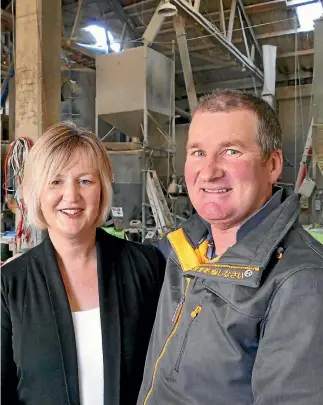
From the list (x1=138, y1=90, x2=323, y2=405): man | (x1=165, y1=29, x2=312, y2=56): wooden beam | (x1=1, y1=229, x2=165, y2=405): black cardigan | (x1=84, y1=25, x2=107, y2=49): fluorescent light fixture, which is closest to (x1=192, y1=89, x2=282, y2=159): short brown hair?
(x1=138, y1=90, x2=323, y2=405): man

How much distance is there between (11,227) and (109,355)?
4.38 meters

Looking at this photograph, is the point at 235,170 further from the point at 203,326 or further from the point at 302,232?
the point at 203,326

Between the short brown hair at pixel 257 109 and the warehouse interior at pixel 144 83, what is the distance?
1.53 m

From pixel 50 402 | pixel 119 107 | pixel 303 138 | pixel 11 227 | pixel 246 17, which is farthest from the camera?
pixel 303 138

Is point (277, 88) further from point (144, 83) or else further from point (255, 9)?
point (144, 83)

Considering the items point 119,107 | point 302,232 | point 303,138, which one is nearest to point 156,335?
point 302,232

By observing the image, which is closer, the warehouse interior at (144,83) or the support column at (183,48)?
the warehouse interior at (144,83)

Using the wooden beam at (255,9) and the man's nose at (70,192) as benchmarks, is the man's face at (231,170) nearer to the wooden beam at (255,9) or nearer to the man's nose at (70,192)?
the man's nose at (70,192)

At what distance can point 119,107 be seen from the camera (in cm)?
595

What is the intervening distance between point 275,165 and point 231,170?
155 mm

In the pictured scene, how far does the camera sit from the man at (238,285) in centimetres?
81

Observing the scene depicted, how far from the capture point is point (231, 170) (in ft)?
3.58

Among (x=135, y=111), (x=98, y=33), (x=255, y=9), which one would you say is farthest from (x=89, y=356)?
(x=98, y=33)

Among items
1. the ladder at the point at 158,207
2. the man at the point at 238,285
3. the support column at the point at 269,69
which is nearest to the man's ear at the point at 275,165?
the man at the point at 238,285
